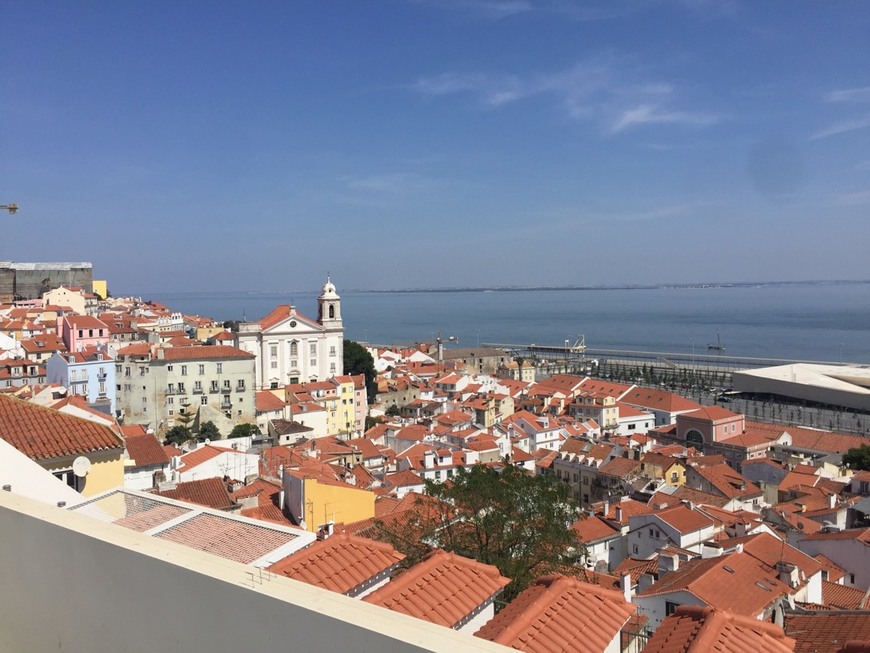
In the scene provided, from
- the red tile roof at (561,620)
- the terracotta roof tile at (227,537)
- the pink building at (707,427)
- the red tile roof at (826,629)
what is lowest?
the pink building at (707,427)

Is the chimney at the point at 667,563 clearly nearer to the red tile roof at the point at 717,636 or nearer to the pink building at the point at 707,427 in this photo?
the red tile roof at the point at 717,636

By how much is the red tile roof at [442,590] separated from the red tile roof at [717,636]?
51 cm

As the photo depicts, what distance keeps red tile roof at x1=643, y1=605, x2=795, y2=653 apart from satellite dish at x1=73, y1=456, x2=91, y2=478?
3424 mm

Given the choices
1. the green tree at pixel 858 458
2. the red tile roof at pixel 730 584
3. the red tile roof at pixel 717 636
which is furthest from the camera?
the green tree at pixel 858 458

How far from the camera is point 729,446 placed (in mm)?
22828

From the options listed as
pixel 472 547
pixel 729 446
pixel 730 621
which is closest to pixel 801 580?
pixel 472 547

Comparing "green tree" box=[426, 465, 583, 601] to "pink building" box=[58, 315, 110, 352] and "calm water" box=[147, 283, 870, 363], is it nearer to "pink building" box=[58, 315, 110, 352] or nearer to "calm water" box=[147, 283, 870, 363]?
"pink building" box=[58, 315, 110, 352]

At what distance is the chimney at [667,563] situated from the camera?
8.84 metres

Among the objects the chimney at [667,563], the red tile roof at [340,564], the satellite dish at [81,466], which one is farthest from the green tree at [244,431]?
the red tile roof at [340,564]

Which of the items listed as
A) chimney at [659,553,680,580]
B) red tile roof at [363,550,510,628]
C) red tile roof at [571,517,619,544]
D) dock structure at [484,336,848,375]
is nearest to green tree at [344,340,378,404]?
dock structure at [484,336,848,375]

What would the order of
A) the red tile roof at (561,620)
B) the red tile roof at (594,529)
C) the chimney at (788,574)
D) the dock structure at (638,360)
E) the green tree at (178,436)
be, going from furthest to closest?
the dock structure at (638,360) → the green tree at (178,436) → the red tile roof at (594,529) → the chimney at (788,574) → the red tile roof at (561,620)

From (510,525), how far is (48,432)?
123 inches

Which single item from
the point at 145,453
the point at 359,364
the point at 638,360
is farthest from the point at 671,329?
the point at 145,453

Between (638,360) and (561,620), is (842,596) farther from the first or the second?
(638,360)
